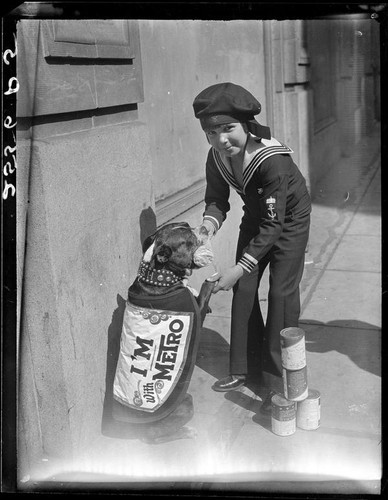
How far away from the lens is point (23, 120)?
10.5 feet

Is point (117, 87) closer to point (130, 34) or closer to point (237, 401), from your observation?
point (130, 34)

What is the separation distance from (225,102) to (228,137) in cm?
21

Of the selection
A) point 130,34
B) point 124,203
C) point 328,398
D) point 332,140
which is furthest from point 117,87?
point 328,398

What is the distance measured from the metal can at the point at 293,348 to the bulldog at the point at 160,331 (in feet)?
1.58

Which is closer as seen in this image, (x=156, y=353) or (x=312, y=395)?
(x=156, y=353)

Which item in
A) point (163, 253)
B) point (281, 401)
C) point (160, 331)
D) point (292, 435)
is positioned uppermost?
point (163, 253)

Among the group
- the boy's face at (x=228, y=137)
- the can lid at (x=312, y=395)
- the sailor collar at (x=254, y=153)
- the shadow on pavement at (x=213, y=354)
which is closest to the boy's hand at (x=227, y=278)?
the sailor collar at (x=254, y=153)

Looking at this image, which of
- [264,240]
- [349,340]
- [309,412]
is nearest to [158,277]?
[264,240]

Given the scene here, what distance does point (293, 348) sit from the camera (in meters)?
3.62

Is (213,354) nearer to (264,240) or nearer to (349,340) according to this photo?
(349,340)

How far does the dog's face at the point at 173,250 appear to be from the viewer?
353 cm

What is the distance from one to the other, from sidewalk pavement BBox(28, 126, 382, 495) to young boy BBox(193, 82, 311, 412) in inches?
11.3

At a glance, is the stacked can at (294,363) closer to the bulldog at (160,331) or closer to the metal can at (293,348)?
the metal can at (293,348)

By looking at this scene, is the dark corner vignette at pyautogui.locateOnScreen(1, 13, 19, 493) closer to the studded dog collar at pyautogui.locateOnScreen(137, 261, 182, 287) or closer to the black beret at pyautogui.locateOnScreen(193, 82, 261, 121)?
the studded dog collar at pyautogui.locateOnScreen(137, 261, 182, 287)
